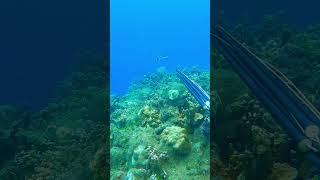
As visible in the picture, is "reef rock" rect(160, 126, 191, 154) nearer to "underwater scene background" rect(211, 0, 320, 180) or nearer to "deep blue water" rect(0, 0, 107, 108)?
"underwater scene background" rect(211, 0, 320, 180)

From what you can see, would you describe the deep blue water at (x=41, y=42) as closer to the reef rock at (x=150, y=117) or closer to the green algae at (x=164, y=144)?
the reef rock at (x=150, y=117)

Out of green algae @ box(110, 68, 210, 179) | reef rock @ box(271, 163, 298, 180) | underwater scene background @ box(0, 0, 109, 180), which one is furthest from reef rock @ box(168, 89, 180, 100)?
reef rock @ box(271, 163, 298, 180)

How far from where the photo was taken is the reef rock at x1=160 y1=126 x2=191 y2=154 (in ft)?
18.9

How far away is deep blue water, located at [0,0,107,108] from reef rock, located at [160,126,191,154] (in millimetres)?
5351

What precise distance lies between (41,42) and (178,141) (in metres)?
9.89

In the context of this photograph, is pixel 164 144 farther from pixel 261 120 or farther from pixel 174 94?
pixel 174 94

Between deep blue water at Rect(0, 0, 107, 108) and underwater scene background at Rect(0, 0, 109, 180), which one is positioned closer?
underwater scene background at Rect(0, 0, 109, 180)

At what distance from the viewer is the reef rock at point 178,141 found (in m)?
5.76

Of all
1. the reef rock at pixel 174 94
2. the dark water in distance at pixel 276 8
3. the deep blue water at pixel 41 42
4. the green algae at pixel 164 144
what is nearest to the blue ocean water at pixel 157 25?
the deep blue water at pixel 41 42

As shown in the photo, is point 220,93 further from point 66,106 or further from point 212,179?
point 66,106

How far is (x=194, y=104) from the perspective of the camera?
22.2ft

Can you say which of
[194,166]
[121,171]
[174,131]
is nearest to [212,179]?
[194,166]

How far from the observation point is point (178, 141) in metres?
5.75

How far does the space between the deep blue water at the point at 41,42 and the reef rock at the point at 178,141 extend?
17.6ft
